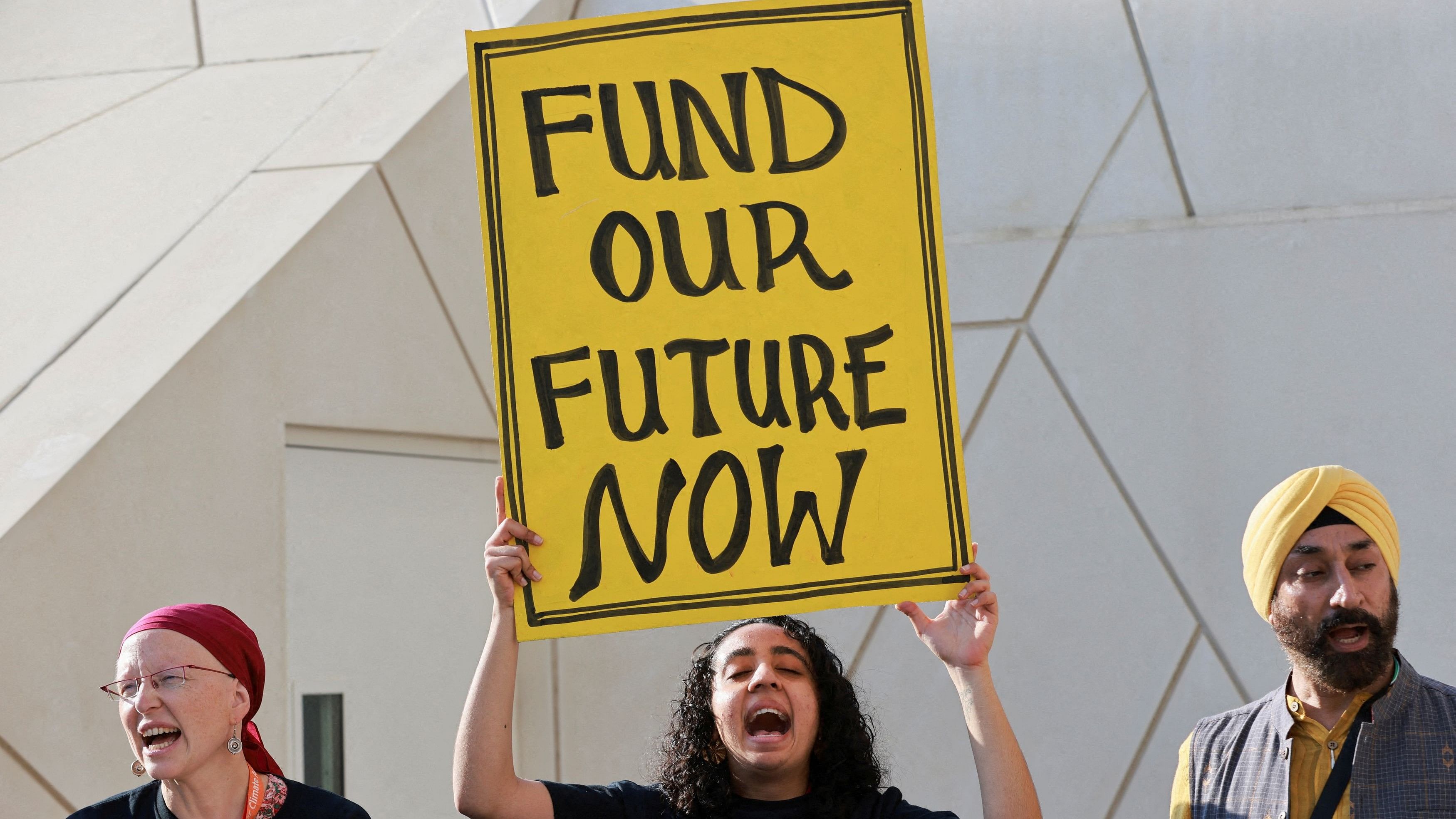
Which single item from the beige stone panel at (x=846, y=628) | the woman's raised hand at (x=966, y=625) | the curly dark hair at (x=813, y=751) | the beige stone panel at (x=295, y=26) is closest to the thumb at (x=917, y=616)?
the woman's raised hand at (x=966, y=625)

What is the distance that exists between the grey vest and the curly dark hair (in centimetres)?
50

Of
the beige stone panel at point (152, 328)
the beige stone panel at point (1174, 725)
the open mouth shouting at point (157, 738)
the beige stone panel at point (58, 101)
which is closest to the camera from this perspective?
the open mouth shouting at point (157, 738)

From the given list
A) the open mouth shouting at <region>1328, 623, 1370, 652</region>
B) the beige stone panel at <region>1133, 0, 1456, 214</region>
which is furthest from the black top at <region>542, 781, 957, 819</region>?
the beige stone panel at <region>1133, 0, 1456, 214</region>

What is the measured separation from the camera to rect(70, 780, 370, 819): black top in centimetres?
197

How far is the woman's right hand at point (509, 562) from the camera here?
6.50 feet

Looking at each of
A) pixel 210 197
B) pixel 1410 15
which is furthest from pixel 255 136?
pixel 1410 15

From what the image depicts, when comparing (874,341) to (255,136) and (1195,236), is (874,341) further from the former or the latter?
(255,136)

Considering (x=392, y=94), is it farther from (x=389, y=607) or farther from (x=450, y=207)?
(x=389, y=607)

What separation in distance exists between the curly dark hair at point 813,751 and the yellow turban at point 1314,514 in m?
0.64

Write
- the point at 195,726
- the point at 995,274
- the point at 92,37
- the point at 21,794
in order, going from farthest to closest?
1. the point at 92,37
2. the point at 995,274
3. the point at 21,794
4. the point at 195,726

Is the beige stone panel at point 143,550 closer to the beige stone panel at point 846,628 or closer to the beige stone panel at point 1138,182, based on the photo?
the beige stone panel at point 846,628

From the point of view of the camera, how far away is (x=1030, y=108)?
3750 millimetres

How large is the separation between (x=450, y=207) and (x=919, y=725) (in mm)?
1772

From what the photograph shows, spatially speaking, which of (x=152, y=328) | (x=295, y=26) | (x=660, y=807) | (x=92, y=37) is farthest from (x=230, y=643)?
(x=92, y=37)
